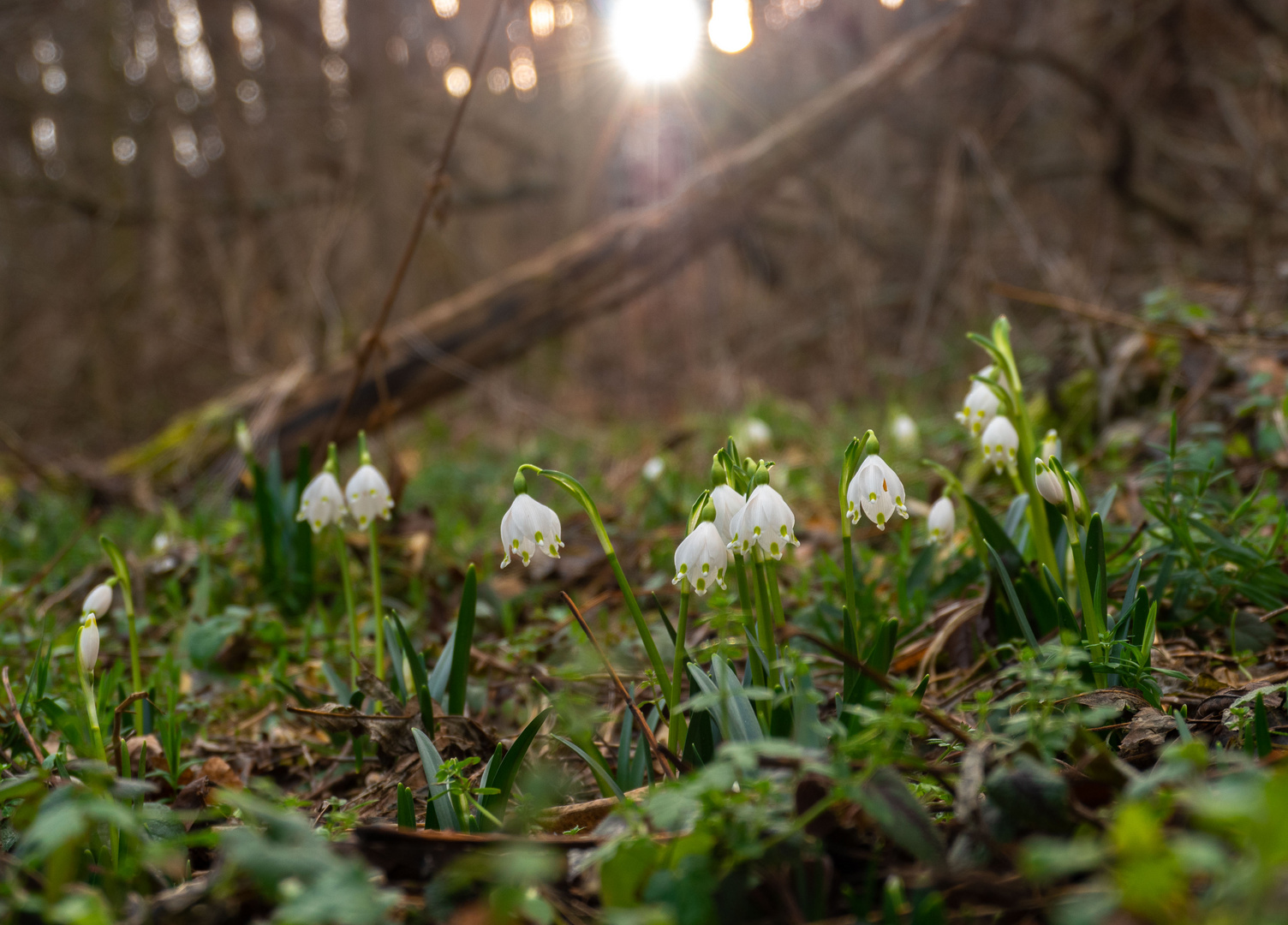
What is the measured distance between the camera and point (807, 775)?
99 cm

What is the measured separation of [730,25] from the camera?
28.9ft

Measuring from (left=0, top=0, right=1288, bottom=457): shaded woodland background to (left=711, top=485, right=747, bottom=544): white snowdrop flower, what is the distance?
2.69 meters

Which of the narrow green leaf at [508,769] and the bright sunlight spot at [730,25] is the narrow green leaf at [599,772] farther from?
the bright sunlight spot at [730,25]

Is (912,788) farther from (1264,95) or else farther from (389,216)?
(389,216)

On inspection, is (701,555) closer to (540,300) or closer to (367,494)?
(367,494)

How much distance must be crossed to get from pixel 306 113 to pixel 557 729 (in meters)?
9.75

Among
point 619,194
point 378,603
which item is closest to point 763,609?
point 378,603

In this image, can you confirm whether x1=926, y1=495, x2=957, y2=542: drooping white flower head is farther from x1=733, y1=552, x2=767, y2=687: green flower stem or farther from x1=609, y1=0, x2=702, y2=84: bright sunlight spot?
x1=609, y1=0, x2=702, y2=84: bright sunlight spot

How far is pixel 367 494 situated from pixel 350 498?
0.04 meters

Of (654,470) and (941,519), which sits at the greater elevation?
(654,470)

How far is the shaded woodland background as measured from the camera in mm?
6430

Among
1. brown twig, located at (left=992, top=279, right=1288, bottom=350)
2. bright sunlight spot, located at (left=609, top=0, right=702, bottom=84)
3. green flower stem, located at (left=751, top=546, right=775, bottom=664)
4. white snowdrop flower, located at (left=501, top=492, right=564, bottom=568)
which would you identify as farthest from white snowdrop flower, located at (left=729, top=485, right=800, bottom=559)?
bright sunlight spot, located at (left=609, top=0, right=702, bottom=84)

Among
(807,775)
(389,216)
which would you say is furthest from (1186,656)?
(389,216)

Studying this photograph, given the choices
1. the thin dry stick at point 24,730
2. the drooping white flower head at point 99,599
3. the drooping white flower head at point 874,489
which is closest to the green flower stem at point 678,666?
the drooping white flower head at point 874,489
